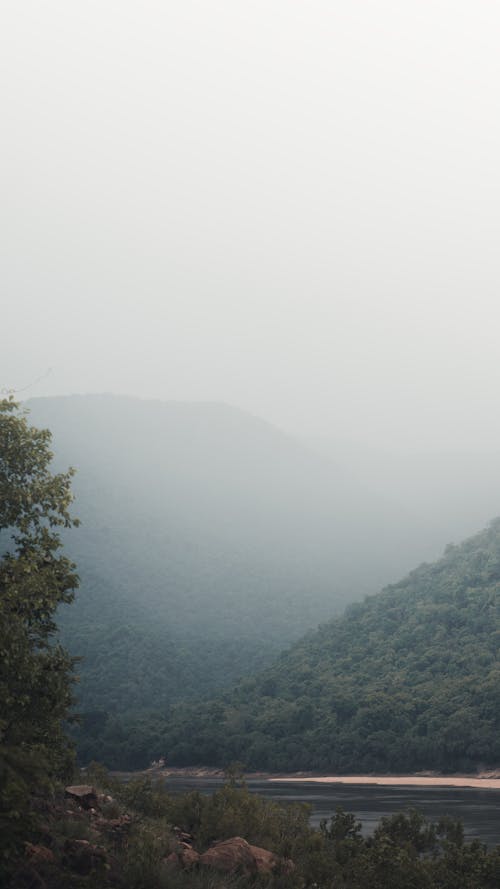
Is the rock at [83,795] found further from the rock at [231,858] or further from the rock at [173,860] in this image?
the rock at [231,858]

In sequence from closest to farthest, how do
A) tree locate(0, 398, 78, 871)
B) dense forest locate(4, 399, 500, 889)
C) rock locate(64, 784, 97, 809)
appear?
dense forest locate(4, 399, 500, 889) → tree locate(0, 398, 78, 871) → rock locate(64, 784, 97, 809)

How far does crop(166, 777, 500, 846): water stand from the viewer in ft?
155

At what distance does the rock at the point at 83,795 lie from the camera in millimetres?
21328

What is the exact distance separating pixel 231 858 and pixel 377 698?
332 feet

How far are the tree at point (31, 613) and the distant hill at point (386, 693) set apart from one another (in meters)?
81.9

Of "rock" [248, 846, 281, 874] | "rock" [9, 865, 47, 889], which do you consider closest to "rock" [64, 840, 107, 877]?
"rock" [9, 865, 47, 889]

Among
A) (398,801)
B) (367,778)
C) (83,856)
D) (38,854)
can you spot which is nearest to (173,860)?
(83,856)

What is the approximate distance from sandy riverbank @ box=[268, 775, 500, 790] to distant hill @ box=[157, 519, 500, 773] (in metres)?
2.25

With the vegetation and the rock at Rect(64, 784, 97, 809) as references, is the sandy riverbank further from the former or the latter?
the rock at Rect(64, 784, 97, 809)

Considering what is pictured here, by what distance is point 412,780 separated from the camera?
95.8 m

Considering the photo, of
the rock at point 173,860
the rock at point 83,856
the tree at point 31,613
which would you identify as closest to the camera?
the rock at point 83,856

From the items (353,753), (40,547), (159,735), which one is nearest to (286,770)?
(353,753)

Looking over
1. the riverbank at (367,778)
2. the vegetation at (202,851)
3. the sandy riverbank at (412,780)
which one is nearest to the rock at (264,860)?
the vegetation at (202,851)

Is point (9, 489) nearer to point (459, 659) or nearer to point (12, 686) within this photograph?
point (12, 686)
